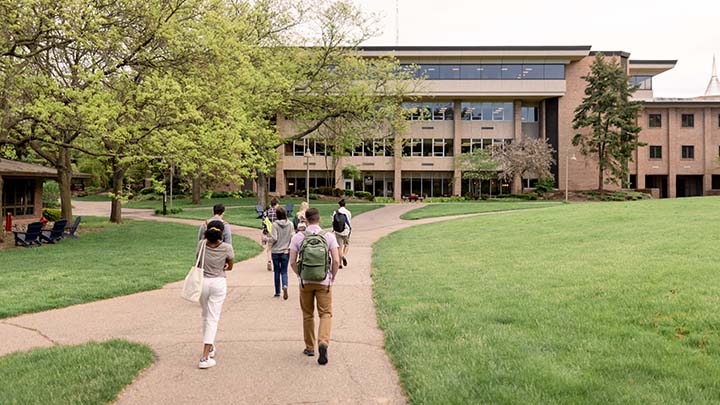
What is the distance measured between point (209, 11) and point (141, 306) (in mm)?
13489

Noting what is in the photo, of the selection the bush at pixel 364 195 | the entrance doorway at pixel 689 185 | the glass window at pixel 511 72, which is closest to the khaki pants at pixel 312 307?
the bush at pixel 364 195

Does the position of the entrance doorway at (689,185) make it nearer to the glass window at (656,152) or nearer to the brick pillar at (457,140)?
the glass window at (656,152)

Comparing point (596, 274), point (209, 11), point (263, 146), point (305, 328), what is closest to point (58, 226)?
point (209, 11)

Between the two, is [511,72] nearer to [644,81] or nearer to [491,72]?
[491,72]

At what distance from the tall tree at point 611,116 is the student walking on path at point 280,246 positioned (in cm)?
4625

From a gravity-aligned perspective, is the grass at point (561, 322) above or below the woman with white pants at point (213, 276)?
below

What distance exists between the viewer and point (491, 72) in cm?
5403

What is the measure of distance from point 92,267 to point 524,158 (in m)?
43.4

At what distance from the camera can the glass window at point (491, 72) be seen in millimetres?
54000

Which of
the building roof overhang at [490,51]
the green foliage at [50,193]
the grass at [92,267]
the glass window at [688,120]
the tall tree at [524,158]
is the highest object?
the building roof overhang at [490,51]

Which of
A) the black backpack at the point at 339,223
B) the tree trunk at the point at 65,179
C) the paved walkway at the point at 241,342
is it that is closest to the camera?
the paved walkway at the point at 241,342

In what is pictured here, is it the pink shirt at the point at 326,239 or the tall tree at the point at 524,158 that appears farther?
the tall tree at the point at 524,158

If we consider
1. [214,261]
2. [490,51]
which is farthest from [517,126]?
[214,261]

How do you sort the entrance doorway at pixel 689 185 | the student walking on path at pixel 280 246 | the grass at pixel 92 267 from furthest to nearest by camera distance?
the entrance doorway at pixel 689 185 → the student walking on path at pixel 280 246 → the grass at pixel 92 267
